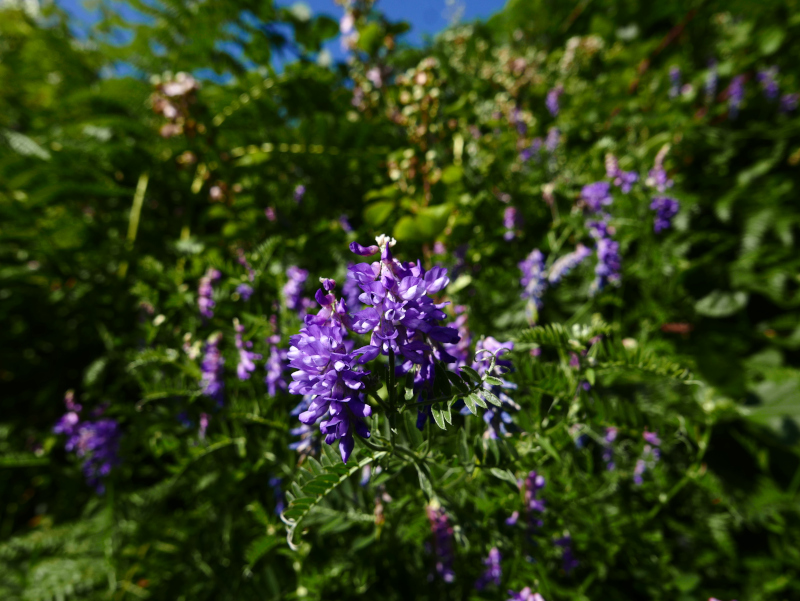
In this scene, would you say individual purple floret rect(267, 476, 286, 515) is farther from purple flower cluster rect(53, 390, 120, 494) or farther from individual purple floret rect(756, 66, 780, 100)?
individual purple floret rect(756, 66, 780, 100)

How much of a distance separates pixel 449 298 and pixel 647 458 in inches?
22.3

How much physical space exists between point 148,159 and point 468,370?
171cm

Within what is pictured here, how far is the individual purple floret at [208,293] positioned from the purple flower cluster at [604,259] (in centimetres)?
102

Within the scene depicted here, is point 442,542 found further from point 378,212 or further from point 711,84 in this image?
point 711,84

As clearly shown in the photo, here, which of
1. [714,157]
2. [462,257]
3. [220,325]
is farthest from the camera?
[714,157]

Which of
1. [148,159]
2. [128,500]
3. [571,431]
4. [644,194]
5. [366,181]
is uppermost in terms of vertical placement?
[148,159]

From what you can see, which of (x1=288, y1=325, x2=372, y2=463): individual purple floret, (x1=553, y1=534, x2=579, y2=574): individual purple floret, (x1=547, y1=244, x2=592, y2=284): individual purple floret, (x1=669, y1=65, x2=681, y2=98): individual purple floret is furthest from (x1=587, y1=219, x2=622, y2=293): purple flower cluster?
(x1=669, y1=65, x2=681, y2=98): individual purple floret

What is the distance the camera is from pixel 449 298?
39.4 inches

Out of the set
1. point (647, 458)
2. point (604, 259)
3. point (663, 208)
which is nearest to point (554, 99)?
point (663, 208)

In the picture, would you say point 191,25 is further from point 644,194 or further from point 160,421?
point 644,194

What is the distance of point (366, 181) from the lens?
162 centimetres

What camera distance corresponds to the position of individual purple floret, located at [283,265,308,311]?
3.14ft

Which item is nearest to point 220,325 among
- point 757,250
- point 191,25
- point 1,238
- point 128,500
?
point 128,500

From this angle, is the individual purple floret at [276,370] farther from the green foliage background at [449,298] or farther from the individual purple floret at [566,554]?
the individual purple floret at [566,554]
